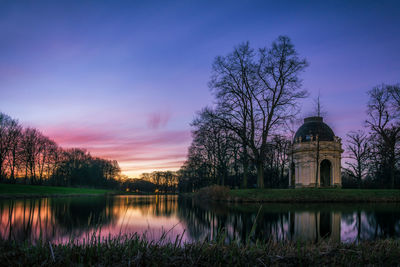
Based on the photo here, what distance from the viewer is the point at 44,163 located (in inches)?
2228

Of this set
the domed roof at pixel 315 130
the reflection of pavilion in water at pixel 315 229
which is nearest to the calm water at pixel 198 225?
the reflection of pavilion in water at pixel 315 229

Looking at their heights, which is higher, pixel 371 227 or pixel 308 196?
pixel 371 227

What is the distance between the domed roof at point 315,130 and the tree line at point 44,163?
46.4 metres

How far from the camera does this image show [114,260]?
3.06 meters

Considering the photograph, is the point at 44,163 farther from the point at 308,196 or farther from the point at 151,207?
the point at 308,196

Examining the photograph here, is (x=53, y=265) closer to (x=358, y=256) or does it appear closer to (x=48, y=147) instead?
(x=358, y=256)

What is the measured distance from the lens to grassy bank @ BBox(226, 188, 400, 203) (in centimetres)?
2214

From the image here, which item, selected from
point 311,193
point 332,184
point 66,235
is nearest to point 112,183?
point 332,184

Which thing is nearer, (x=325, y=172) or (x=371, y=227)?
(x=371, y=227)

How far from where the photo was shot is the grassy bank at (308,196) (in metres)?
22.1

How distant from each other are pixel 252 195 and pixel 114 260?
20.3 metres

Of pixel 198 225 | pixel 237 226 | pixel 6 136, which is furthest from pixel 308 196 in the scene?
pixel 6 136

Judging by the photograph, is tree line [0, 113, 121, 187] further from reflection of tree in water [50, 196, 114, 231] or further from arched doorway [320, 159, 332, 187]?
arched doorway [320, 159, 332, 187]

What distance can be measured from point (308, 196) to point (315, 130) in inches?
778
